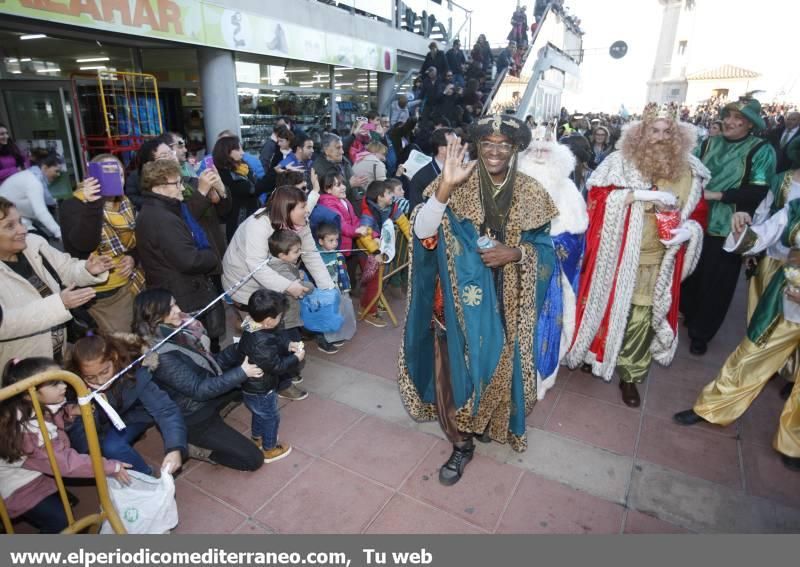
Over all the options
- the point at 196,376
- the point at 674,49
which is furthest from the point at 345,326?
the point at 674,49

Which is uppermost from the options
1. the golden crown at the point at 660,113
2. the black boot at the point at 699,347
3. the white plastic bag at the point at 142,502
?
the golden crown at the point at 660,113

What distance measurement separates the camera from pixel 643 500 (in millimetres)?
2828

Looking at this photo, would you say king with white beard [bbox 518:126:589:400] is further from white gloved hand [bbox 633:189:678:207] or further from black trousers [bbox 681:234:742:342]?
black trousers [bbox 681:234:742:342]

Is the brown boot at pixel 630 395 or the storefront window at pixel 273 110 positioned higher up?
the storefront window at pixel 273 110

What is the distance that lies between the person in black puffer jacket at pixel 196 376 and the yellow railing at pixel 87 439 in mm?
692

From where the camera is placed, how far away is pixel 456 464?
2984 millimetres

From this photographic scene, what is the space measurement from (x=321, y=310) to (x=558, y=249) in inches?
74.6

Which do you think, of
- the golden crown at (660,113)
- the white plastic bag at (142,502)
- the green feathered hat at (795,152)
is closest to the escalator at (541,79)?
the golden crown at (660,113)

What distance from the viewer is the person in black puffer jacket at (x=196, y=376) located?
2770 millimetres

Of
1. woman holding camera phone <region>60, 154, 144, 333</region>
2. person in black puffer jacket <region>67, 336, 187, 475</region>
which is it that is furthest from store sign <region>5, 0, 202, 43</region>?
person in black puffer jacket <region>67, 336, 187, 475</region>

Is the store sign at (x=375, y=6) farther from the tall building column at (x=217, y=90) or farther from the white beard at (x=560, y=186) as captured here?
the white beard at (x=560, y=186)

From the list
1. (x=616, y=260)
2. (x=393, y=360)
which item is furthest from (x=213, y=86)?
(x=616, y=260)

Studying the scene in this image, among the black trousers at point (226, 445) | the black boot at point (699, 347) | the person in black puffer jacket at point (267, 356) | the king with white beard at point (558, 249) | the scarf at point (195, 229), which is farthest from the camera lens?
the black boot at point (699, 347)

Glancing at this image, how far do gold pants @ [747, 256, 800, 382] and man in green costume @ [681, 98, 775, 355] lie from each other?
51 cm
